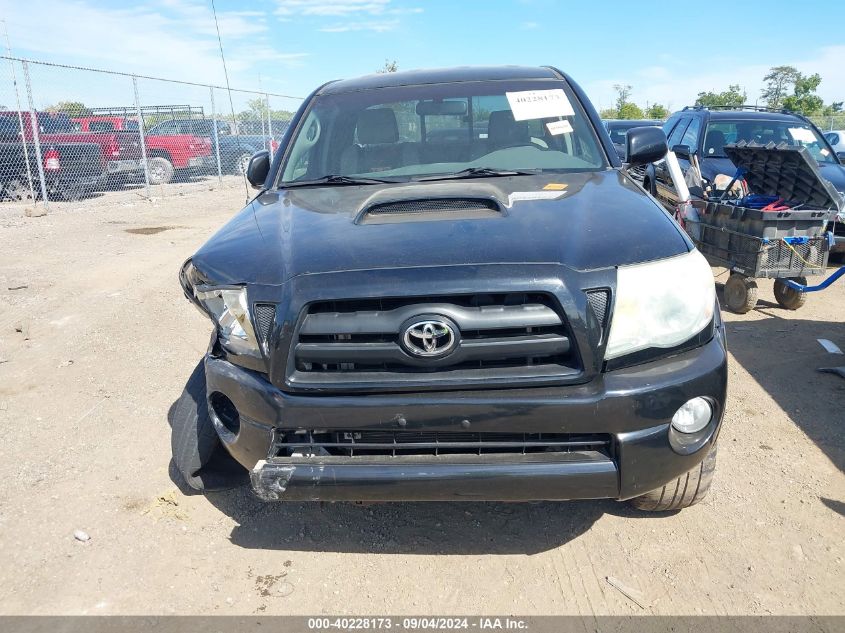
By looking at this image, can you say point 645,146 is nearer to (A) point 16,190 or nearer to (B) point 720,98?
(A) point 16,190

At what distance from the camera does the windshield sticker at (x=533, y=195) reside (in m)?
2.83

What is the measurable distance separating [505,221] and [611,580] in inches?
56.5

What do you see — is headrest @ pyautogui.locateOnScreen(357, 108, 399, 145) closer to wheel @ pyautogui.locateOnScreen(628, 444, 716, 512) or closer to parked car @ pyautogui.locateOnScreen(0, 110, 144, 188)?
wheel @ pyautogui.locateOnScreen(628, 444, 716, 512)

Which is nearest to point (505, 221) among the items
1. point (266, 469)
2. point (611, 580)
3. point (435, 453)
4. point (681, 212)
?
point (435, 453)

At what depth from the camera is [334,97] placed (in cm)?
395

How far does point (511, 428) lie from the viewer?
7.20ft

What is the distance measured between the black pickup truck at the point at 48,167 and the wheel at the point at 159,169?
2.11 metres

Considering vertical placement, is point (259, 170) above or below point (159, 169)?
above

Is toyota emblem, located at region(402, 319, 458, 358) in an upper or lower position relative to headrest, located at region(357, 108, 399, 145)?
lower

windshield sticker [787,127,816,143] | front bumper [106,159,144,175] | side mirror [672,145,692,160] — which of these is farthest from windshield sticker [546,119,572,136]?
front bumper [106,159,144,175]

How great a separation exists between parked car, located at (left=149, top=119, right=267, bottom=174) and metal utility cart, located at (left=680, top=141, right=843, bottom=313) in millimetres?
12834

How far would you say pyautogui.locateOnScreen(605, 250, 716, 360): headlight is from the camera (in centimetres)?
221

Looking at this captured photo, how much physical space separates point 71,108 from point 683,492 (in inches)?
596

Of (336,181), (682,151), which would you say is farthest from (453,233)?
(682,151)
